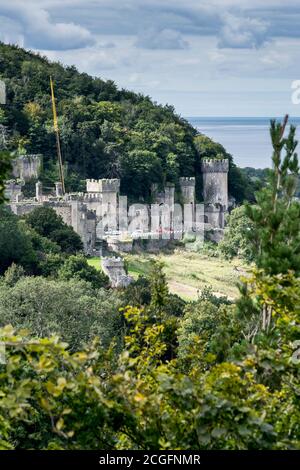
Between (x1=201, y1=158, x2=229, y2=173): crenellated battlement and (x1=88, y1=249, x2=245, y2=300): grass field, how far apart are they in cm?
1532

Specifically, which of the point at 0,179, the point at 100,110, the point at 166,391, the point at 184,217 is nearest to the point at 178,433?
the point at 166,391

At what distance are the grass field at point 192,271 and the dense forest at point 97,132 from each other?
8.36 meters

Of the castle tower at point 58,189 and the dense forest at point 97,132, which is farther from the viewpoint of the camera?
the dense forest at point 97,132

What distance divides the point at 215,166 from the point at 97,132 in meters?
6.34

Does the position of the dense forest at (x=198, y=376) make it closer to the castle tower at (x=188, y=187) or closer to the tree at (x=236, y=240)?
the tree at (x=236, y=240)

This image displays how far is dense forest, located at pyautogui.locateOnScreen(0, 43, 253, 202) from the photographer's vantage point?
2388 inches

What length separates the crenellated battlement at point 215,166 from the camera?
218ft

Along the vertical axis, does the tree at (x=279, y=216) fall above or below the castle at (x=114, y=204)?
above

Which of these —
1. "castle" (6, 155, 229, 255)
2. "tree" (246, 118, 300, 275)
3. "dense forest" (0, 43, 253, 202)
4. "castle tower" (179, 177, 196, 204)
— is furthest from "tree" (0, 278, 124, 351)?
"castle tower" (179, 177, 196, 204)

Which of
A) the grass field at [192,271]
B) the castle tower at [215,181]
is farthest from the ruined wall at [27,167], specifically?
the castle tower at [215,181]

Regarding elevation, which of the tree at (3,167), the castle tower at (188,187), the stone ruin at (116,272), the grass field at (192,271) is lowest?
the grass field at (192,271)

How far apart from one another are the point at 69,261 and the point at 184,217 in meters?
18.6

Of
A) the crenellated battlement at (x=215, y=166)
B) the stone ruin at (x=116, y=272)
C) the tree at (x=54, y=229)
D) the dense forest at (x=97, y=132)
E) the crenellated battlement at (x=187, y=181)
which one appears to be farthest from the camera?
the crenellated battlement at (x=215, y=166)

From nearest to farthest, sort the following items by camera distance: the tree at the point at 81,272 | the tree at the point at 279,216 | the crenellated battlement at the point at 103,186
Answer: the tree at the point at 279,216 < the tree at the point at 81,272 < the crenellated battlement at the point at 103,186
